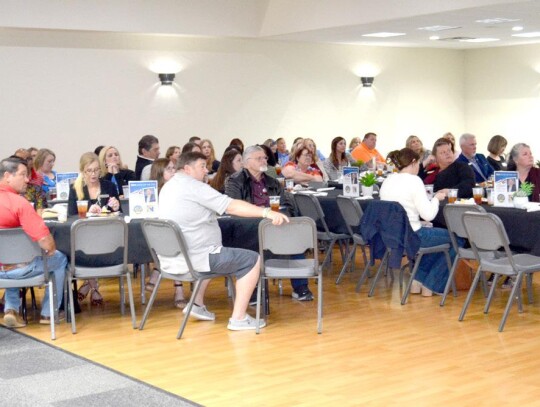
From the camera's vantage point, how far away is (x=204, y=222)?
6.70 metres

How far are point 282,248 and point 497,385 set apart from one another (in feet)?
6.20

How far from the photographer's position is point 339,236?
28.5ft

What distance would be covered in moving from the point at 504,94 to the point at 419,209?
12.0 meters

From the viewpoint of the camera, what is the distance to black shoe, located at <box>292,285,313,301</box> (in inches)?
310

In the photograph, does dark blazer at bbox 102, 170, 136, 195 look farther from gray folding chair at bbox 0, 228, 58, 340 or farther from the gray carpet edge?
gray folding chair at bbox 0, 228, 58, 340

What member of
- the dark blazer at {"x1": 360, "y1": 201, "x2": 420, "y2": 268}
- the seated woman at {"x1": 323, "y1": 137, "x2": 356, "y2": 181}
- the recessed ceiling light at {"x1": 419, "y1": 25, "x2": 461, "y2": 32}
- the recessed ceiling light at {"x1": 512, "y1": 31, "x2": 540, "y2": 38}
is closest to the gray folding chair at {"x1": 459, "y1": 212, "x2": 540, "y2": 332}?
the dark blazer at {"x1": 360, "y1": 201, "x2": 420, "y2": 268}

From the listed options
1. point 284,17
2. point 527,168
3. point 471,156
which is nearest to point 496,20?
point 284,17

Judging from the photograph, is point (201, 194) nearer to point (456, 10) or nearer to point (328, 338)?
point (328, 338)

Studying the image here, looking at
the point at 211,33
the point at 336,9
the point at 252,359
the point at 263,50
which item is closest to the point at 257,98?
the point at 263,50

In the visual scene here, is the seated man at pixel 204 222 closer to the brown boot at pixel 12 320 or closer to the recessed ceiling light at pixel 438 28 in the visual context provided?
the brown boot at pixel 12 320

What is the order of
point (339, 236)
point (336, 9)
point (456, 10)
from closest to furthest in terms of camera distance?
point (339, 236) < point (456, 10) < point (336, 9)

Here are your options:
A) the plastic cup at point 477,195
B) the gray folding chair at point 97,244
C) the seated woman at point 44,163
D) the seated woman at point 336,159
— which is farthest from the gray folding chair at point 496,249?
the seated woman at point 336,159

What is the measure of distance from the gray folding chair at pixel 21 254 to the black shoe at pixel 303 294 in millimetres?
2118

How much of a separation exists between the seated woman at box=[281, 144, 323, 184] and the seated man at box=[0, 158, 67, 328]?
410 cm
